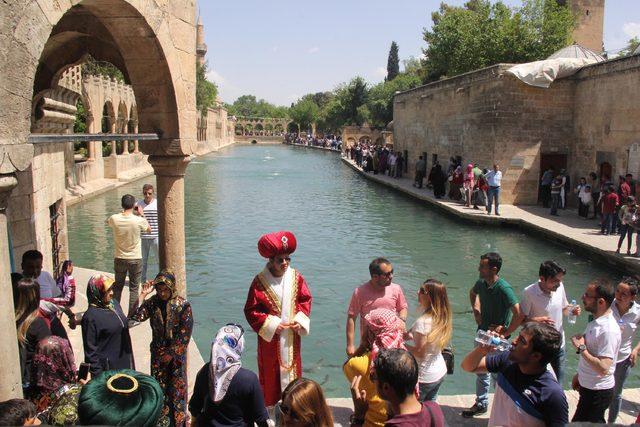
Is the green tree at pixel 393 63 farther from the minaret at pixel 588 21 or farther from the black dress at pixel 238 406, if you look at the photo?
the black dress at pixel 238 406

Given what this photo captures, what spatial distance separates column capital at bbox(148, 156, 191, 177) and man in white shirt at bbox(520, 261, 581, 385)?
11.1 ft

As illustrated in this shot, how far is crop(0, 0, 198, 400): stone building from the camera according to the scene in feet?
10.4

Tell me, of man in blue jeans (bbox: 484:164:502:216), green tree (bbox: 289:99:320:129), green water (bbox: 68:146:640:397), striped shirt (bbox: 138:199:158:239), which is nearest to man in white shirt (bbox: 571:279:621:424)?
green water (bbox: 68:146:640:397)

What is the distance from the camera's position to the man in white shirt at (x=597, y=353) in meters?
4.09

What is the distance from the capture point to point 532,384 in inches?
122

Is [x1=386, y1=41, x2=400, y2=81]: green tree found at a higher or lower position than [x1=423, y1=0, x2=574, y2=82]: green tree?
higher

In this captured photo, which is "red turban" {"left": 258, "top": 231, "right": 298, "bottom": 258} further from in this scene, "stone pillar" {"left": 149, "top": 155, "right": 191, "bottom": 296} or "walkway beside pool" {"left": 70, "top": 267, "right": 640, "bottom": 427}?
"stone pillar" {"left": 149, "top": 155, "right": 191, "bottom": 296}

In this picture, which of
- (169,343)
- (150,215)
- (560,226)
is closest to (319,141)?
(560,226)

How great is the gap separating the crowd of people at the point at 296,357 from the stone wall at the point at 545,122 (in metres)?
11.6

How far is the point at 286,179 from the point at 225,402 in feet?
92.1

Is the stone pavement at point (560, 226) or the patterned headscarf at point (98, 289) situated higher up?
the patterned headscarf at point (98, 289)

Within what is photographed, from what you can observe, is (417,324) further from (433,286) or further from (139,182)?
(139,182)

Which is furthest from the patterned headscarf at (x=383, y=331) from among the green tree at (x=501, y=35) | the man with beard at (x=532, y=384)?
the green tree at (x=501, y=35)

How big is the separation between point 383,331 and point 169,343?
1.58 metres
